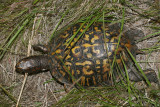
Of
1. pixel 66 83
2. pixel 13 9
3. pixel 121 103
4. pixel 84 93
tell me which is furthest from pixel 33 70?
pixel 121 103

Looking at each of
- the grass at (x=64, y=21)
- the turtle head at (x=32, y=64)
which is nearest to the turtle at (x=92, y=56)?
the turtle head at (x=32, y=64)

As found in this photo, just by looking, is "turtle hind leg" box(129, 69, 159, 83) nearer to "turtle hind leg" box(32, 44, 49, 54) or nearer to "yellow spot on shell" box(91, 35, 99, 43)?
"yellow spot on shell" box(91, 35, 99, 43)

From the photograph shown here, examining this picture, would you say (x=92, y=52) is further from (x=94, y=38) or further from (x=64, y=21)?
(x=64, y=21)

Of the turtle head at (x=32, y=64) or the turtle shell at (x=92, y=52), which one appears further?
the turtle head at (x=32, y=64)

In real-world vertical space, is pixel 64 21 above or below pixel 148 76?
above

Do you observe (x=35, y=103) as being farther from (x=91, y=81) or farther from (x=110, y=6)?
(x=110, y=6)

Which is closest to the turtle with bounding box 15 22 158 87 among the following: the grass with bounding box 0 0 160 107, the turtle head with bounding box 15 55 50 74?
the turtle head with bounding box 15 55 50 74

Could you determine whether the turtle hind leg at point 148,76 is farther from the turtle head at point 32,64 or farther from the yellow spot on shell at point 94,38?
the turtle head at point 32,64

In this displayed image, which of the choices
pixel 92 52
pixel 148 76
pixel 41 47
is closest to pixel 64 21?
pixel 41 47
